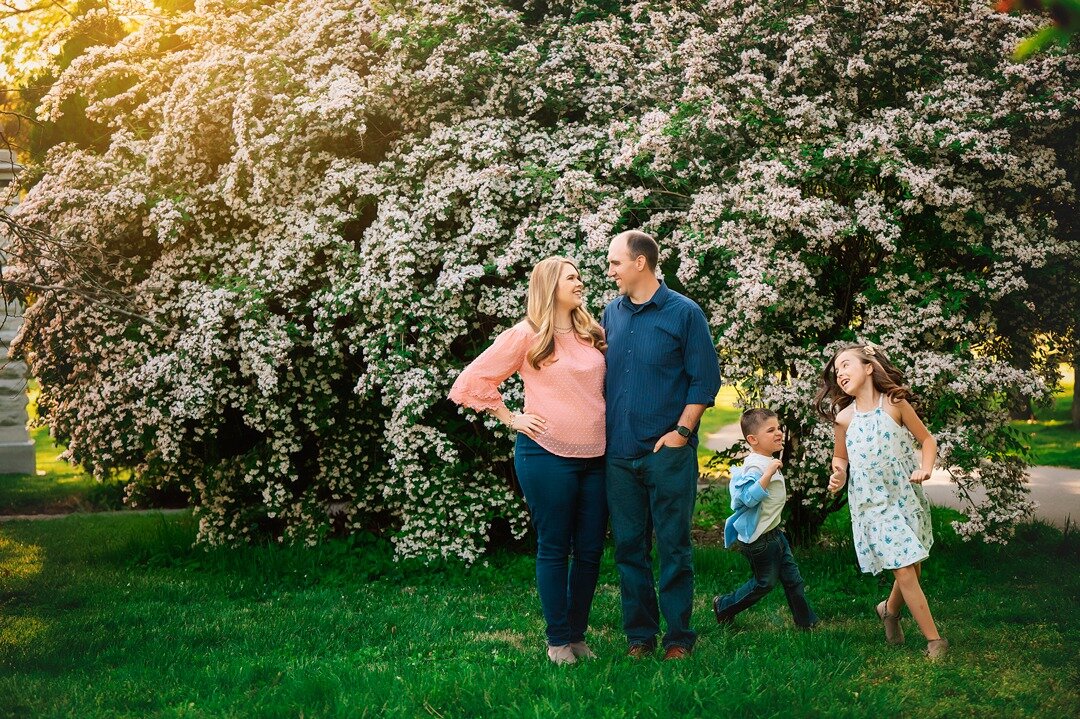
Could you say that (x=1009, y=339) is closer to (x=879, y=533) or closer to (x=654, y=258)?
(x=879, y=533)

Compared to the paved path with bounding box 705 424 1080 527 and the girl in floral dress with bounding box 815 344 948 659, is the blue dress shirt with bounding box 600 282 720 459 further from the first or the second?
the paved path with bounding box 705 424 1080 527

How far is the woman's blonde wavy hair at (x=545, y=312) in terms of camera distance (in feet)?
15.2

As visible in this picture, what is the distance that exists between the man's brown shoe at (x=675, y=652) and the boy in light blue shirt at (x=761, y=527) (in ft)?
2.80

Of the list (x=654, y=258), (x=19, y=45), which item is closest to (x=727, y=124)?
(x=654, y=258)

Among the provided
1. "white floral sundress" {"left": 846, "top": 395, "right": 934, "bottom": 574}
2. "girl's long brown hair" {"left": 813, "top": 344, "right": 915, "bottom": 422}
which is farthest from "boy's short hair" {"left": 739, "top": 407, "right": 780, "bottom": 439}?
"white floral sundress" {"left": 846, "top": 395, "right": 934, "bottom": 574}

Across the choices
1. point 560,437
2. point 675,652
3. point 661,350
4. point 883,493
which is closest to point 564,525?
→ point 560,437

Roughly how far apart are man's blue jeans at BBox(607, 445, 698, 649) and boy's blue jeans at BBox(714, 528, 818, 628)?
0.78 meters

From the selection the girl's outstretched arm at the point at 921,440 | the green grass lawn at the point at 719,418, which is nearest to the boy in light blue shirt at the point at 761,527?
the girl's outstretched arm at the point at 921,440

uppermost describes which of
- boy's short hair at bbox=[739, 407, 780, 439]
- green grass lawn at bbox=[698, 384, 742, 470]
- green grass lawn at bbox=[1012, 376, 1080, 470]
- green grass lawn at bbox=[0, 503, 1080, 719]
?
boy's short hair at bbox=[739, 407, 780, 439]

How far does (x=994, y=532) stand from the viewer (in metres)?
6.85

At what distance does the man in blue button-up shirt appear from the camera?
14.9 feet

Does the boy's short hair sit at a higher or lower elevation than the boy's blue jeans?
higher

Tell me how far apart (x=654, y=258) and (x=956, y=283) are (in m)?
2.88

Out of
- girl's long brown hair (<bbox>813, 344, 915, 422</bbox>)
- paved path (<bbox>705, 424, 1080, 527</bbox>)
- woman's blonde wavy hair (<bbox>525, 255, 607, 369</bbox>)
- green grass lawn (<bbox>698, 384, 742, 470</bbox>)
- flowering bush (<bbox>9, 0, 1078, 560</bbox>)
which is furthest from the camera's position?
green grass lawn (<bbox>698, 384, 742, 470</bbox>)
